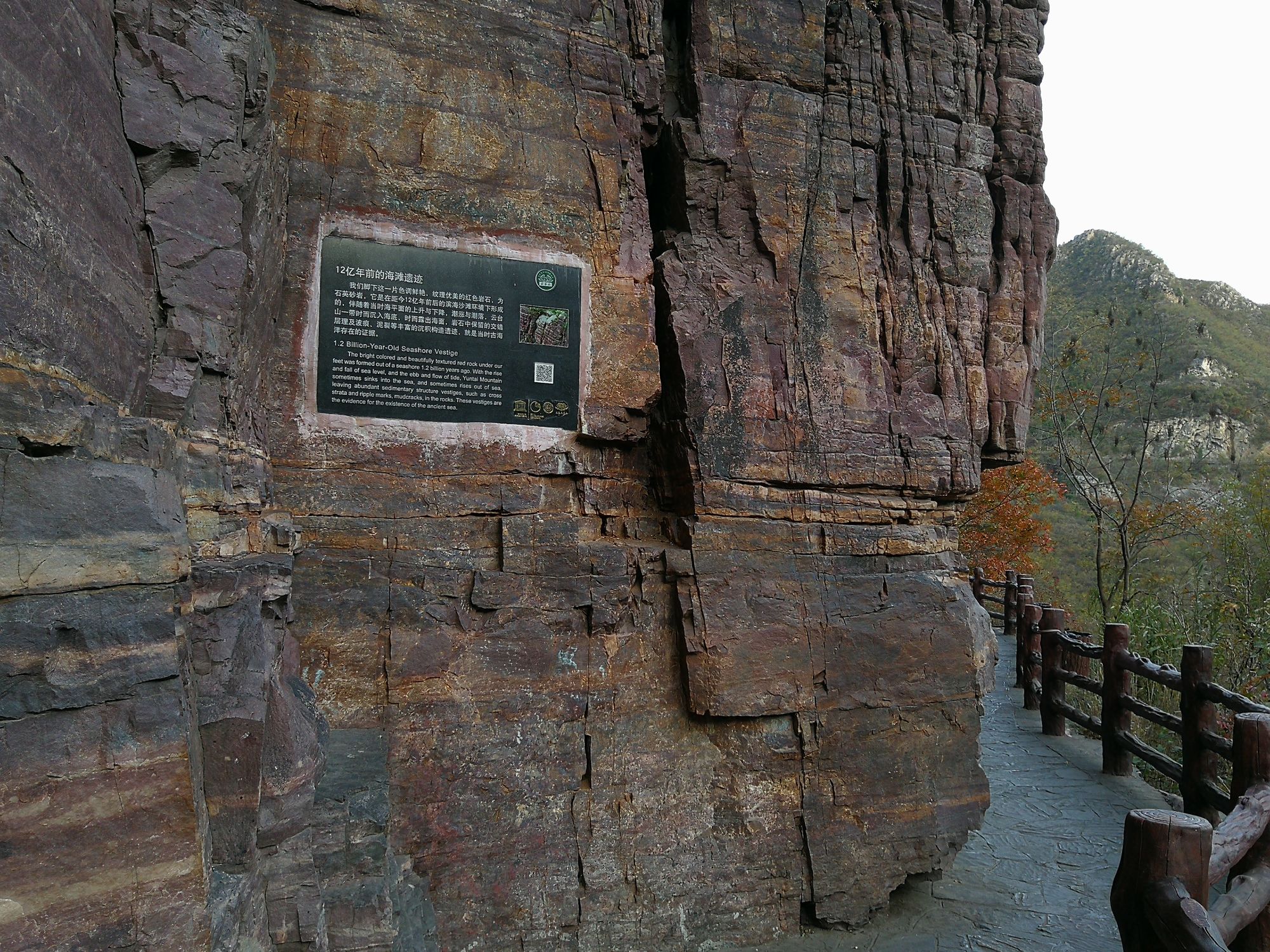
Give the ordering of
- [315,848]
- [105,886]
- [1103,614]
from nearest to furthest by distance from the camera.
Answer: [105,886] < [315,848] < [1103,614]

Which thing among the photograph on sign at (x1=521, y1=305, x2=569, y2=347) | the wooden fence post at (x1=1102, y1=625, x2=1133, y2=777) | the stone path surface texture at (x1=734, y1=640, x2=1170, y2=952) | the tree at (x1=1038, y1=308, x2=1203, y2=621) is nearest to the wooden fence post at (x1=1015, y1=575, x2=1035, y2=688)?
the tree at (x1=1038, y1=308, x2=1203, y2=621)

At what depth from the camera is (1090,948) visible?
16.2 ft

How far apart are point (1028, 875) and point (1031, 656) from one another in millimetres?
5238

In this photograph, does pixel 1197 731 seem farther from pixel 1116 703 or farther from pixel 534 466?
pixel 534 466

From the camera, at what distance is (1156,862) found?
2.89m

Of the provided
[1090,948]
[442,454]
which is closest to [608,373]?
[442,454]

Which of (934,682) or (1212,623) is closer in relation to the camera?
(934,682)

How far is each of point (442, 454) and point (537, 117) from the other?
2.37m

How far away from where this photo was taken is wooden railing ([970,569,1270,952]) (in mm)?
2852

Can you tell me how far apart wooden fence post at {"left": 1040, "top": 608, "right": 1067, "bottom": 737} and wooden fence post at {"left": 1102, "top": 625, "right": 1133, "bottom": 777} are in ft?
3.85

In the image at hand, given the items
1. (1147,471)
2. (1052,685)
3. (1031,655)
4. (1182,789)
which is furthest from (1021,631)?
(1147,471)

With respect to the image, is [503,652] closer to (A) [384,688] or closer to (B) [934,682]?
(A) [384,688]

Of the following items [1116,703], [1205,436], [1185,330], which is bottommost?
[1116,703]

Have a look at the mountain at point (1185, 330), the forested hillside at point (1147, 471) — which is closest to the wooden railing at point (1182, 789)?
the forested hillside at point (1147, 471)
